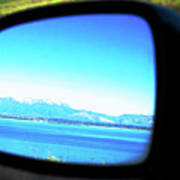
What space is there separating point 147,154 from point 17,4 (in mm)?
2630

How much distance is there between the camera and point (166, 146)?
762mm

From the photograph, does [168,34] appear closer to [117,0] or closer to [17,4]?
[117,0]

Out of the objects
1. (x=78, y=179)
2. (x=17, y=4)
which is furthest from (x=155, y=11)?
(x=17, y=4)

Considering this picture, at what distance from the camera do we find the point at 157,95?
2.49ft

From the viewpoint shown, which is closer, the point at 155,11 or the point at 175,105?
the point at 175,105

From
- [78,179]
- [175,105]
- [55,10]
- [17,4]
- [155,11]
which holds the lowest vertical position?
[78,179]

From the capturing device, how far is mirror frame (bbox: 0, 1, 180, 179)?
0.76 metres

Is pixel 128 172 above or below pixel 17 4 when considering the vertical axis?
below

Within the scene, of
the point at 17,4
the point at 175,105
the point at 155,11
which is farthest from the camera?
the point at 17,4

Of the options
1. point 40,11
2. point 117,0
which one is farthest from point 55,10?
point 117,0

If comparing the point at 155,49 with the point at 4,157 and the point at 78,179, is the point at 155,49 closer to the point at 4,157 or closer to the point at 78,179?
the point at 78,179

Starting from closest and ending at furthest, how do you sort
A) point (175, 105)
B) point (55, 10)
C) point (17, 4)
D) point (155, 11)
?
1. point (175, 105)
2. point (155, 11)
3. point (55, 10)
4. point (17, 4)

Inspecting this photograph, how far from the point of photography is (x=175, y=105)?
75 cm

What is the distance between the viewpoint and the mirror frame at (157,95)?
0.76 m
